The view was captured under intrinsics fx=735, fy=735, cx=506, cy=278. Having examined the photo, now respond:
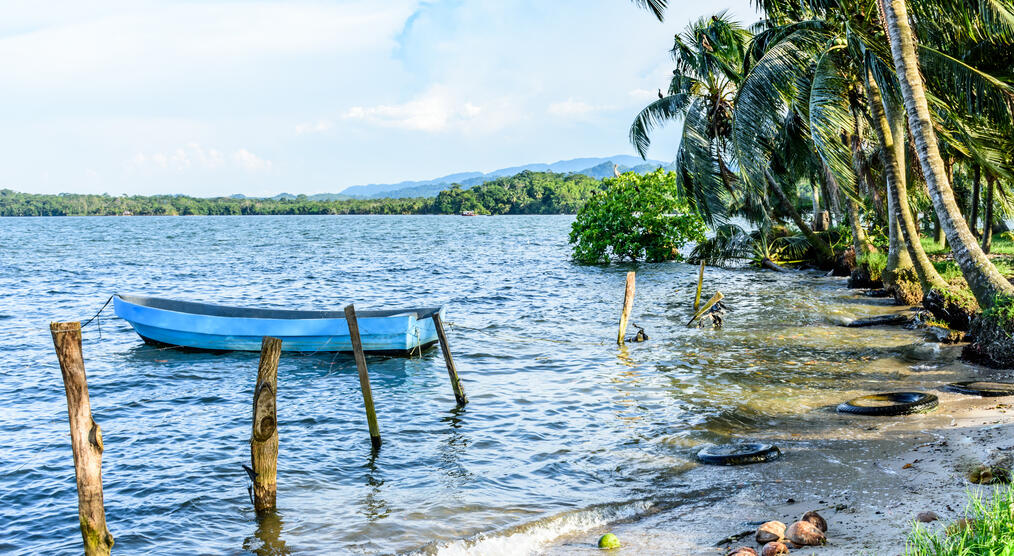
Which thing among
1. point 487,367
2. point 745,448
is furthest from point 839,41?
point 745,448

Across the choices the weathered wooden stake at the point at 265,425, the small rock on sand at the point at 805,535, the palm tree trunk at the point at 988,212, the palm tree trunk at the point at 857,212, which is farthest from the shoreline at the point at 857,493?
the palm tree trunk at the point at 988,212

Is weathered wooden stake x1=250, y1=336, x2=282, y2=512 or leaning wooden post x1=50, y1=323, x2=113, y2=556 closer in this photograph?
leaning wooden post x1=50, y1=323, x2=113, y2=556

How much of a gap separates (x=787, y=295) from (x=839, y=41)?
9.27 meters

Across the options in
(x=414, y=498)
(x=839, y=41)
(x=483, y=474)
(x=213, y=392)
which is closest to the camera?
(x=414, y=498)

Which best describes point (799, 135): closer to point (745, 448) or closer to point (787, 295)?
point (787, 295)

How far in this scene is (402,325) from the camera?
17812 mm

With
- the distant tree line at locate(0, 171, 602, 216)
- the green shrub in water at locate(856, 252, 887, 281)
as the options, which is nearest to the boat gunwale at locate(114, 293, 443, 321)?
the green shrub in water at locate(856, 252, 887, 281)

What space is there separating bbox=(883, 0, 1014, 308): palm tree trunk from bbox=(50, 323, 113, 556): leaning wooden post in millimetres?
14217

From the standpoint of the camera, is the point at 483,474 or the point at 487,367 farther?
the point at 487,367

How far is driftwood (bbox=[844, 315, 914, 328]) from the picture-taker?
61.0 ft

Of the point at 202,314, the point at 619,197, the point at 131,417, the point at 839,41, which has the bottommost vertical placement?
the point at 131,417

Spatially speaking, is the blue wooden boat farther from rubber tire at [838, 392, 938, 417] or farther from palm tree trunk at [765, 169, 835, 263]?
palm tree trunk at [765, 169, 835, 263]

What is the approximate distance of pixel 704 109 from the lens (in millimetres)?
29625

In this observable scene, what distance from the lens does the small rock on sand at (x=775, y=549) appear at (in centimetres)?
630
